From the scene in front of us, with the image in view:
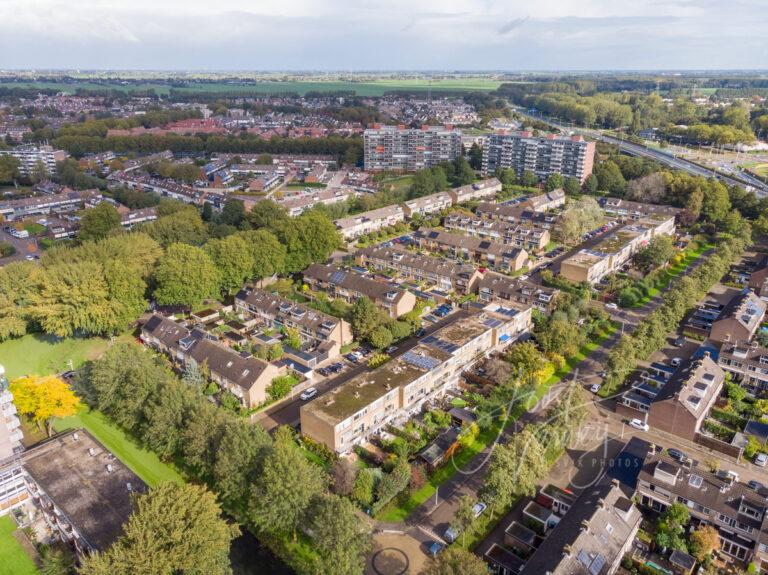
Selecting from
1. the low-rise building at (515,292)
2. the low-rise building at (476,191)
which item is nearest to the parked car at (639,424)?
the low-rise building at (515,292)

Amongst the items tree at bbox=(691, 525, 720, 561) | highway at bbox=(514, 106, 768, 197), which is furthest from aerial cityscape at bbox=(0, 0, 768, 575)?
highway at bbox=(514, 106, 768, 197)

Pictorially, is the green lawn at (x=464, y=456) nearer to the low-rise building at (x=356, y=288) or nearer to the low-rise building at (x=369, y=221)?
the low-rise building at (x=356, y=288)

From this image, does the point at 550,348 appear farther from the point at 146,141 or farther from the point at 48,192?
the point at 146,141

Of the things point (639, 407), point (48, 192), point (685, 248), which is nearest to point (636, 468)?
point (639, 407)

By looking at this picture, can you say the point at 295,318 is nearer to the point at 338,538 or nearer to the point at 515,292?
the point at 515,292

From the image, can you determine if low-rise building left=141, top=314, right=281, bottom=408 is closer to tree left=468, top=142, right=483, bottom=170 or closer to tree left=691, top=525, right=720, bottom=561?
tree left=691, top=525, right=720, bottom=561
